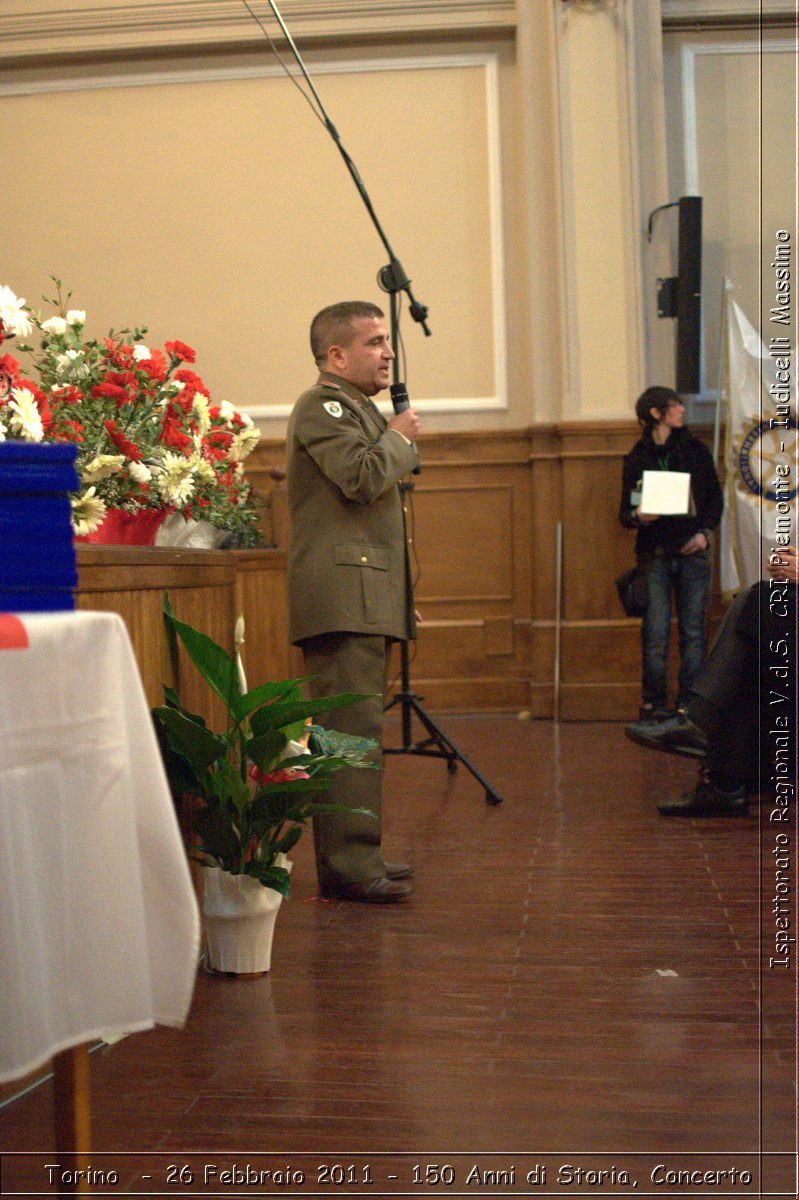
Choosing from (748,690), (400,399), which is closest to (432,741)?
(748,690)

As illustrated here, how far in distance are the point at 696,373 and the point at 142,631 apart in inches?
168

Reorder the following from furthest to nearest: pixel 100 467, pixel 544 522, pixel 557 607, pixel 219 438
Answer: pixel 544 522 < pixel 557 607 < pixel 219 438 < pixel 100 467

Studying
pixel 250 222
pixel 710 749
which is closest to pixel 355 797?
pixel 710 749

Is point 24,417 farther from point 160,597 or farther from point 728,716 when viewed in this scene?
point 728,716

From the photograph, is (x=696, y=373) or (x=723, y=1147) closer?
(x=723, y=1147)

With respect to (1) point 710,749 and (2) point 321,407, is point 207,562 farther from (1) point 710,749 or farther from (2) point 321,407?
(1) point 710,749

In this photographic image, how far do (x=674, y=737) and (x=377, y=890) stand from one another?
148cm

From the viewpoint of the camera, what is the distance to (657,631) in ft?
19.3

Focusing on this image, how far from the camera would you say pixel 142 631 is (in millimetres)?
2453

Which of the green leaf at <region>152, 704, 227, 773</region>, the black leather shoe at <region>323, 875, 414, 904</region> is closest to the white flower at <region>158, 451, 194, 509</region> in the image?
the green leaf at <region>152, 704, 227, 773</region>

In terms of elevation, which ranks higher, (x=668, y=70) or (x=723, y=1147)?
(x=668, y=70)

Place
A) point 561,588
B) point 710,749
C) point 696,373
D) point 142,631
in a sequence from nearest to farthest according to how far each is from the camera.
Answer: point 142,631
point 710,749
point 696,373
point 561,588

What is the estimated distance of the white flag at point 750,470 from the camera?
6.17 m

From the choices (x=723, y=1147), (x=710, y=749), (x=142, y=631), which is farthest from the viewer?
(x=710, y=749)
